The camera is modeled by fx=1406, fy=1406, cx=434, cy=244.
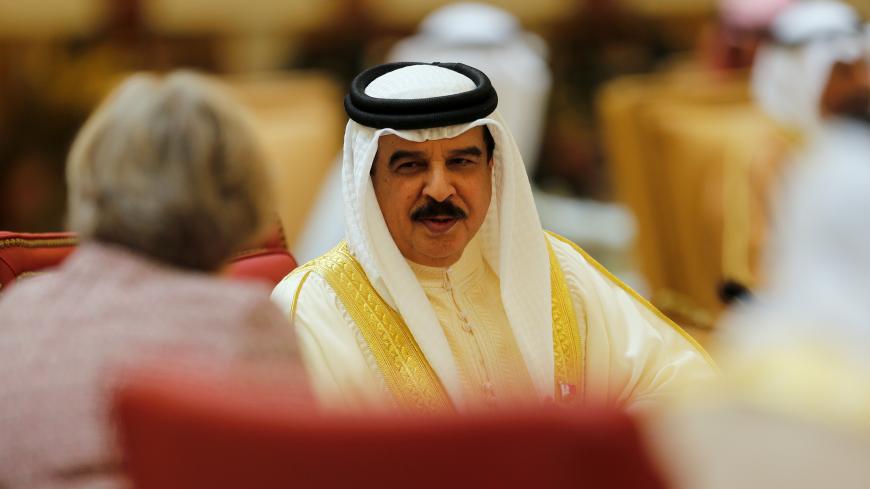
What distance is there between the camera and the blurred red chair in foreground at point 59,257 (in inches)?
103

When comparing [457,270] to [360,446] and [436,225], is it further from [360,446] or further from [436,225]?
[360,446]

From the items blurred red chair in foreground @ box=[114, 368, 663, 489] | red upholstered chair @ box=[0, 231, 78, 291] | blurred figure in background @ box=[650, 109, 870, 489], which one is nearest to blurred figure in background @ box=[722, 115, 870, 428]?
blurred figure in background @ box=[650, 109, 870, 489]

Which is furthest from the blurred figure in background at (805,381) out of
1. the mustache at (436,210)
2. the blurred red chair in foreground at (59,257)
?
the blurred red chair in foreground at (59,257)

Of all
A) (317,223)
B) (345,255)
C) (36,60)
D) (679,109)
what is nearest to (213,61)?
Answer: (36,60)

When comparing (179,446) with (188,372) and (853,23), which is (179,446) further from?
(853,23)

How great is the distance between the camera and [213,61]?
9.11 m

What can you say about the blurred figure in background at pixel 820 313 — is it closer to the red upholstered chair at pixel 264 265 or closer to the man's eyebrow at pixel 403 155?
the man's eyebrow at pixel 403 155

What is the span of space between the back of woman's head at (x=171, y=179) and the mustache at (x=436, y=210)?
60cm

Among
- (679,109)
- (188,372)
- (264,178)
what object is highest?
(264,178)

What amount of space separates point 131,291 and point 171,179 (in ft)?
0.52

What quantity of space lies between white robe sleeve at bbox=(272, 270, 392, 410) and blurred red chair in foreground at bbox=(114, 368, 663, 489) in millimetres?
752

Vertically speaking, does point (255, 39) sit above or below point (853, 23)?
below

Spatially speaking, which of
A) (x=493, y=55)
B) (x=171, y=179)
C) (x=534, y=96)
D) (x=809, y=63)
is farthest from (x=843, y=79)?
(x=171, y=179)

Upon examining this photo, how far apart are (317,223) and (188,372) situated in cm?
347
